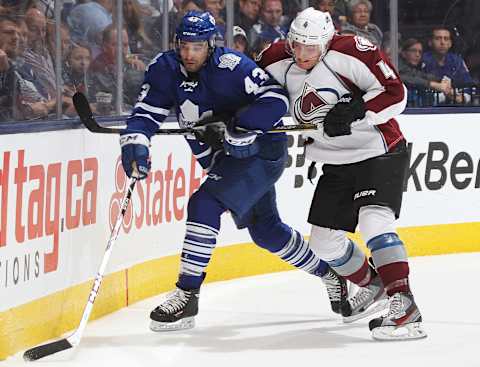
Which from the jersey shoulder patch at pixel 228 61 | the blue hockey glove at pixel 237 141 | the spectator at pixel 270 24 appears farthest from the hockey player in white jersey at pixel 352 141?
the spectator at pixel 270 24

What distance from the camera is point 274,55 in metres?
5.05

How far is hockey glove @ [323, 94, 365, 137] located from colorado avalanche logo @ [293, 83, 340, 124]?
2.0 inches

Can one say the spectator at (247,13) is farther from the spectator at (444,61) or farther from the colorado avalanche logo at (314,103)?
the colorado avalanche logo at (314,103)

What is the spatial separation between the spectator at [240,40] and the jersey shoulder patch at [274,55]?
6.80 feet

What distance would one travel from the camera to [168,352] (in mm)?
4695

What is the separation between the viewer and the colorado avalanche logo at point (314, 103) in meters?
4.91

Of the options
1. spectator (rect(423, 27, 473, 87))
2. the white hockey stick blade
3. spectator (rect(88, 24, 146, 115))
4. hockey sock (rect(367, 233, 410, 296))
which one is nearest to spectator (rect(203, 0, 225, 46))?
spectator (rect(88, 24, 146, 115))

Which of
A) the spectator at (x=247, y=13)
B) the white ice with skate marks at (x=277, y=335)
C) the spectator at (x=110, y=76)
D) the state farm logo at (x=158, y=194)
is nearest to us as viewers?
the white ice with skate marks at (x=277, y=335)

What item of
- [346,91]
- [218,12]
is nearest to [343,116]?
[346,91]

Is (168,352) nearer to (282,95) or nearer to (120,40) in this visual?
(282,95)

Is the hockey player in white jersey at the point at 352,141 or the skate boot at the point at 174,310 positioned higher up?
the hockey player in white jersey at the point at 352,141

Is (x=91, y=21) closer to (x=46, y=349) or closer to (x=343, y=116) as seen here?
(x=343, y=116)

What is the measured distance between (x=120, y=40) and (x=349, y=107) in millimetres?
1694

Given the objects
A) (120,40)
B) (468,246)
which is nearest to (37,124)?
(120,40)
